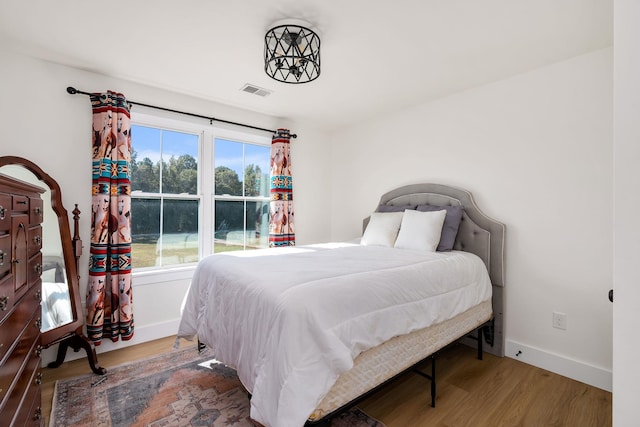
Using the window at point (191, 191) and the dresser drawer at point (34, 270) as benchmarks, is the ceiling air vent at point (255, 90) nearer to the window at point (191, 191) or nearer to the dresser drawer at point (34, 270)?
the window at point (191, 191)

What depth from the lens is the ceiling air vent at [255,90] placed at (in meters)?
2.92

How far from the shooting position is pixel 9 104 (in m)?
2.30

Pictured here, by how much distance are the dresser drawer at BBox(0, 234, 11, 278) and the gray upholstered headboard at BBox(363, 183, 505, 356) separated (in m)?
2.95

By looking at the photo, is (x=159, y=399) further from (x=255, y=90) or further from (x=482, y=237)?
(x=482, y=237)

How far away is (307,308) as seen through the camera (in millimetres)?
1387

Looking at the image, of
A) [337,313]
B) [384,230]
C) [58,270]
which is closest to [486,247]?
[384,230]

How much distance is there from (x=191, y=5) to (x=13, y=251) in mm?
1533

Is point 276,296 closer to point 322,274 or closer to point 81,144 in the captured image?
point 322,274

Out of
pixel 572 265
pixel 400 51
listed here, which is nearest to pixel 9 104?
pixel 400 51

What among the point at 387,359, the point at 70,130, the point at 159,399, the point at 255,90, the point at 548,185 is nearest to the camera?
the point at 387,359

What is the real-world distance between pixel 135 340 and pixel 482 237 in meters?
3.27

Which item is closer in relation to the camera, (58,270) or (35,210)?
(35,210)

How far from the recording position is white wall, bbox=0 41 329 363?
2328 millimetres

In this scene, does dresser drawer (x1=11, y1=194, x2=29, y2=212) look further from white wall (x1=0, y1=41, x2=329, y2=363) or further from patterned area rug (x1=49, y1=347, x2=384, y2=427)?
white wall (x1=0, y1=41, x2=329, y2=363)
